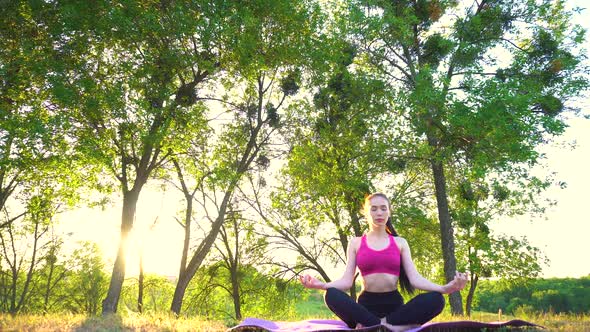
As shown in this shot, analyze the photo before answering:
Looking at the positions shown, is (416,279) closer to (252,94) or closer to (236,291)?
(252,94)

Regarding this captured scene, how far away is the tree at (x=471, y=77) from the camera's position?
17.3 metres

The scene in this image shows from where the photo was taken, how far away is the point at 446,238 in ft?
65.5

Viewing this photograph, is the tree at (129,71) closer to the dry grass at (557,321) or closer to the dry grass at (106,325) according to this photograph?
the dry grass at (106,325)

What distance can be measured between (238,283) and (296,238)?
18.2 ft

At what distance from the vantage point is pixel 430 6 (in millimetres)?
21312

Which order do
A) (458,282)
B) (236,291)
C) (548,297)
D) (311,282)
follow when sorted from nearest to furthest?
(458,282), (311,282), (236,291), (548,297)

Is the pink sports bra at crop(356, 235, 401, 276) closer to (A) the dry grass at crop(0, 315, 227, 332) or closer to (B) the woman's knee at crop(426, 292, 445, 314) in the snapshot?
(B) the woman's knee at crop(426, 292, 445, 314)

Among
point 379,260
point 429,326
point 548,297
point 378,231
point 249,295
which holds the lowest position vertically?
point 548,297

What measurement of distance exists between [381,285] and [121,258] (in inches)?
574

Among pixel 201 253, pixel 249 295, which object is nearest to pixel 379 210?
pixel 201 253

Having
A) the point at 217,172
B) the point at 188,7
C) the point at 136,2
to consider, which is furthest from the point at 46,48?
the point at 217,172

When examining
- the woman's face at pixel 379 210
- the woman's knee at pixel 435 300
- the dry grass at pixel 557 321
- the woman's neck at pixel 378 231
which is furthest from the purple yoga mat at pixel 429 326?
the woman's face at pixel 379 210

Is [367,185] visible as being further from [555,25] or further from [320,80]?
[555,25]

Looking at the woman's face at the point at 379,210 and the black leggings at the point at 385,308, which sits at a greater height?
the woman's face at the point at 379,210
